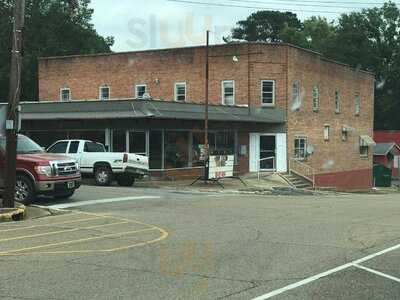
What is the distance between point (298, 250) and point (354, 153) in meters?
40.9

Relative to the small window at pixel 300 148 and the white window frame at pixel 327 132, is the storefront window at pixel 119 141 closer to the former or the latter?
the small window at pixel 300 148

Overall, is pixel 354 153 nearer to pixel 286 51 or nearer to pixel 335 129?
pixel 335 129

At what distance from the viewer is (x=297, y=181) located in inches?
1512

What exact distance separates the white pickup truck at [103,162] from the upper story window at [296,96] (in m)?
14.8

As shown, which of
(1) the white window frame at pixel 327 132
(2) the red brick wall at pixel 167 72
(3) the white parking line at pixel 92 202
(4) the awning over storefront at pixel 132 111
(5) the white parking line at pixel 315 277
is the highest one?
(2) the red brick wall at pixel 167 72

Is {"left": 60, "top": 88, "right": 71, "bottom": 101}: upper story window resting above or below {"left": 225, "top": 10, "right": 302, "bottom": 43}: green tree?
below

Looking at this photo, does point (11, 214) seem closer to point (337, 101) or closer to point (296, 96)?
point (296, 96)

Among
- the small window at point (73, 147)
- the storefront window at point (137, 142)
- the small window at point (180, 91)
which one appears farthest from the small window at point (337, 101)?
the small window at point (73, 147)

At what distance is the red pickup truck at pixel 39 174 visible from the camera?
18.4m

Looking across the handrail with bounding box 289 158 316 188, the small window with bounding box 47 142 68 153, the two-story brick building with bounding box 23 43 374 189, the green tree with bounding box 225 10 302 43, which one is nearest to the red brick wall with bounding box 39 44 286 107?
the two-story brick building with bounding box 23 43 374 189

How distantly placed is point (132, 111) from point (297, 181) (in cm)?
1179

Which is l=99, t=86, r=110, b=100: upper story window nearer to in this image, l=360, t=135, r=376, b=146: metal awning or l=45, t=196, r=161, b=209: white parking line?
l=360, t=135, r=376, b=146: metal awning

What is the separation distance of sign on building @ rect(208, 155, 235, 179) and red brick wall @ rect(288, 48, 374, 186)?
976 cm

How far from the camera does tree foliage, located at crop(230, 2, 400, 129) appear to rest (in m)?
77.2
